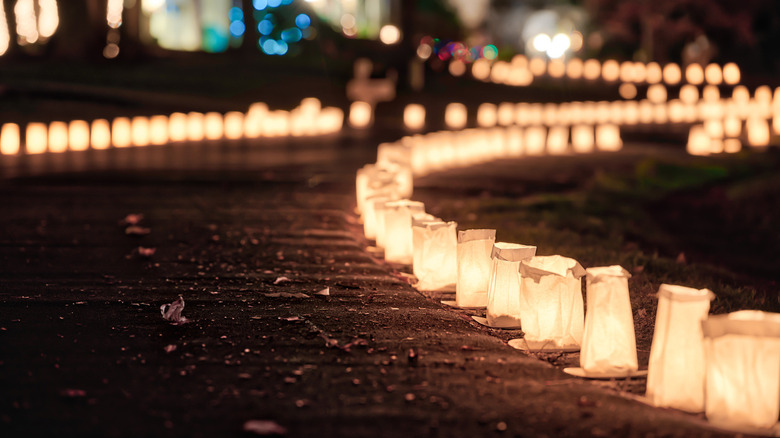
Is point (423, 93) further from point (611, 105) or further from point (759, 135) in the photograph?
point (759, 135)

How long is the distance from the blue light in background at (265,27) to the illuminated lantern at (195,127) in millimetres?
15636

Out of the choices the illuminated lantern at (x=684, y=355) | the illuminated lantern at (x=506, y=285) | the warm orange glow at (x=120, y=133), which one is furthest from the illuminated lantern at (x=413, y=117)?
the illuminated lantern at (x=684, y=355)

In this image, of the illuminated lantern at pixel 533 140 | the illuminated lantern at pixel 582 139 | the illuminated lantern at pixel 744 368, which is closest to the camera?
the illuminated lantern at pixel 744 368

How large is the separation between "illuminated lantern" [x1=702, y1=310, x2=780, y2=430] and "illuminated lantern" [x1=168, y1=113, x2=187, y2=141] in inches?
692

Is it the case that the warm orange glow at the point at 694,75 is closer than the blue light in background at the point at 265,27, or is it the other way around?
the warm orange glow at the point at 694,75

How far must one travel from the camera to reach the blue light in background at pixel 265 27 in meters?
36.4

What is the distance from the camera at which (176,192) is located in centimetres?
1280

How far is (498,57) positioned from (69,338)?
40.2m

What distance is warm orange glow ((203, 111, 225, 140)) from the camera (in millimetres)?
21531

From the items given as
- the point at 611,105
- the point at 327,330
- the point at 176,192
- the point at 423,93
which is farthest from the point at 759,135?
the point at 327,330

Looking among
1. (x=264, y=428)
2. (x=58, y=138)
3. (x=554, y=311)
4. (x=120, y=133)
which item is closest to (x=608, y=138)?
(x=120, y=133)

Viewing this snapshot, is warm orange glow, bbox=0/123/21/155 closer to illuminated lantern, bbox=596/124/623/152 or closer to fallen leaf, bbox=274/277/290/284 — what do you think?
fallen leaf, bbox=274/277/290/284

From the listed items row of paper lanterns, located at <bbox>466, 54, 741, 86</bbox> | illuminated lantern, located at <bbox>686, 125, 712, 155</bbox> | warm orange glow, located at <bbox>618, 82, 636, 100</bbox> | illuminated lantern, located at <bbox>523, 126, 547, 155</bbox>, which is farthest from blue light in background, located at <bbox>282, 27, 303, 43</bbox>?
illuminated lantern, located at <bbox>686, 125, 712, 155</bbox>

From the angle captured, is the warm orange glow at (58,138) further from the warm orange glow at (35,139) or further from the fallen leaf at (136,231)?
the fallen leaf at (136,231)
